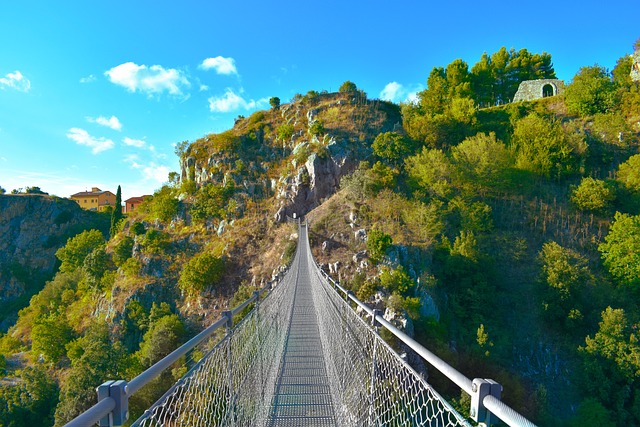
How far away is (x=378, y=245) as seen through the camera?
12.2 meters

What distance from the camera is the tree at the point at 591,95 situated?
2078cm

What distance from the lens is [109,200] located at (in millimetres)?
49312

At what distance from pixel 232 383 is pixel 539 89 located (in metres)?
32.4

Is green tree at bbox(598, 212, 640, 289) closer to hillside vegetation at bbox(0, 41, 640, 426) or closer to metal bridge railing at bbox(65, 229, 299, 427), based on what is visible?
hillside vegetation at bbox(0, 41, 640, 426)

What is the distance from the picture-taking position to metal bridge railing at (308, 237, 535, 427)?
85 centimetres

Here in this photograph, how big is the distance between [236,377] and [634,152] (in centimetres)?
2440

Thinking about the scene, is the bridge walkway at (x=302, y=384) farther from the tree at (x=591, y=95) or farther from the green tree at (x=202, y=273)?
the tree at (x=591, y=95)

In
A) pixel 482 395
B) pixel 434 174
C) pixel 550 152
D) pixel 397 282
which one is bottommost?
pixel 397 282

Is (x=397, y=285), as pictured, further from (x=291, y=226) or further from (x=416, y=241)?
(x=291, y=226)

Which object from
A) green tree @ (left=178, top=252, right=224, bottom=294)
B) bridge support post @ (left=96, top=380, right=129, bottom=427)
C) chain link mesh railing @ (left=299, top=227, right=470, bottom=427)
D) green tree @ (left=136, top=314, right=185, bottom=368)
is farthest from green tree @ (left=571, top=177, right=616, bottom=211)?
green tree @ (left=136, top=314, right=185, bottom=368)

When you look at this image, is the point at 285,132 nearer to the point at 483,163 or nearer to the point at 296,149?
the point at 296,149

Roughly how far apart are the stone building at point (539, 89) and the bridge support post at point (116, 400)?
3217 centimetres

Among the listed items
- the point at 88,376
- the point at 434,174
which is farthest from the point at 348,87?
the point at 88,376

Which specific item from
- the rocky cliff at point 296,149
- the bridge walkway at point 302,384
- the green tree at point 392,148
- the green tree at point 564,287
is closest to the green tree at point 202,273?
the rocky cliff at point 296,149
